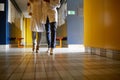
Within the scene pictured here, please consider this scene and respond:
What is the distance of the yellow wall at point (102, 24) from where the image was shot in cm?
353

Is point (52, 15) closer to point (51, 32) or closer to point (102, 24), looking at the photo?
point (51, 32)

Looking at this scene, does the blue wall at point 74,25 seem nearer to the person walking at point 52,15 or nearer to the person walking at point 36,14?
the person walking at point 36,14

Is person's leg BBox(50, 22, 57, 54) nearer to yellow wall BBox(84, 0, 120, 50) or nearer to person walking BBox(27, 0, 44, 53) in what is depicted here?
person walking BBox(27, 0, 44, 53)

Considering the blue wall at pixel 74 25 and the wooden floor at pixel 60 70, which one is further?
the blue wall at pixel 74 25

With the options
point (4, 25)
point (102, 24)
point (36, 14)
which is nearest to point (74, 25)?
point (4, 25)

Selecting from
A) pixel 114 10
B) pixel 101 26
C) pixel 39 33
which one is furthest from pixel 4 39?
pixel 114 10

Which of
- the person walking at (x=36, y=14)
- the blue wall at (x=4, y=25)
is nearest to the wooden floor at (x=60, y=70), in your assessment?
the person walking at (x=36, y=14)

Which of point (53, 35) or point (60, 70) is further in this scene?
point (53, 35)

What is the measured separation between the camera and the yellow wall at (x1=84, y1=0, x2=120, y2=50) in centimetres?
353

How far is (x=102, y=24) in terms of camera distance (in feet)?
13.9

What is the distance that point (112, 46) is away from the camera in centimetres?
369

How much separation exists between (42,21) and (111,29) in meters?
1.63

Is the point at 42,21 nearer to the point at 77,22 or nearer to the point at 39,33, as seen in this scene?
the point at 39,33

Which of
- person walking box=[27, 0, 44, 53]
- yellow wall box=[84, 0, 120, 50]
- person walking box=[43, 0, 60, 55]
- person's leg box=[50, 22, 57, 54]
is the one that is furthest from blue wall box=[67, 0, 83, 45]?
person's leg box=[50, 22, 57, 54]
